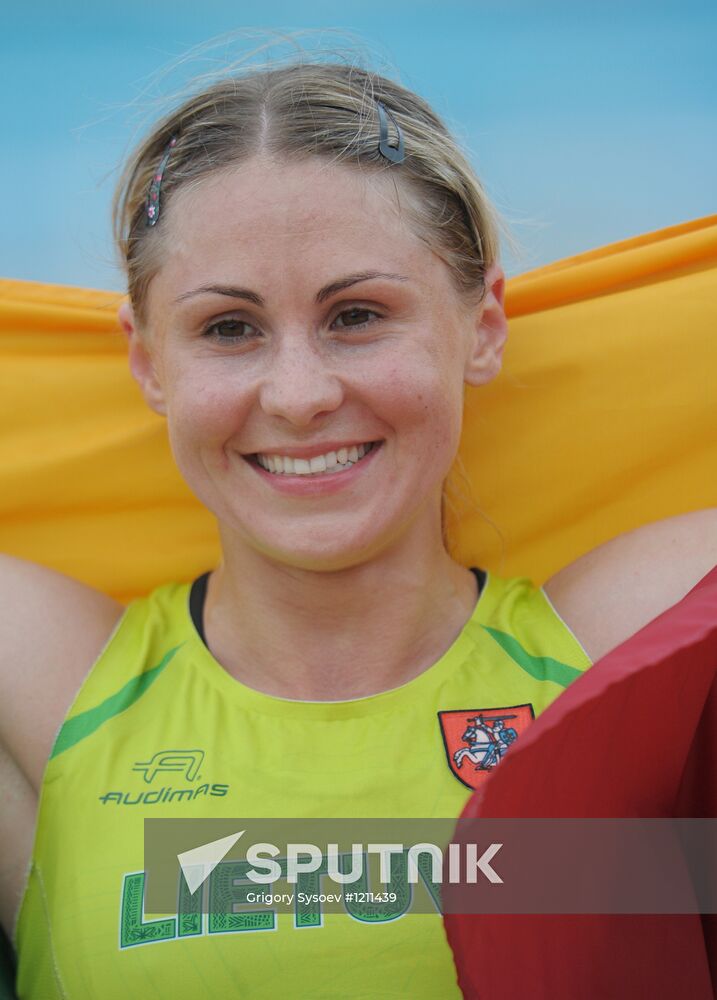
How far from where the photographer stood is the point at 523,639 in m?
1.70

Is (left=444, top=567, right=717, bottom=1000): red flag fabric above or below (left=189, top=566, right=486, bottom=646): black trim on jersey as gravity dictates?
below

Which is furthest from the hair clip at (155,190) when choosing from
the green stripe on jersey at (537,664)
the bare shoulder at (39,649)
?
the green stripe on jersey at (537,664)

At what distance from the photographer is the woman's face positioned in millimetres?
1509

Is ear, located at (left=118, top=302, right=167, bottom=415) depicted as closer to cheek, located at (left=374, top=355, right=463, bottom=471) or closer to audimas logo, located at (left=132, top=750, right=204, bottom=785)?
cheek, located at (left=374, top=355, right=463, bottom=471)

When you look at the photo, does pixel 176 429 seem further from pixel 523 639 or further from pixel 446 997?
pixel 446 997

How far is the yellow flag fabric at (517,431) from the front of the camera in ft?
6.74

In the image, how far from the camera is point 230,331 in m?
1.57

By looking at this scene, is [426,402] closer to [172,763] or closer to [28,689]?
[172,763]

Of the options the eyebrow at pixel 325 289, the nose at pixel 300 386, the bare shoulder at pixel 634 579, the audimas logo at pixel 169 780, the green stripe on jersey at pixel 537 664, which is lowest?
the audimas logo at pixel 169 780

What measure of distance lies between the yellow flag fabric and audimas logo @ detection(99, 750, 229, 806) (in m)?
0.61

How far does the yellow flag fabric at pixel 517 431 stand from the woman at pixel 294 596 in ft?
1.03

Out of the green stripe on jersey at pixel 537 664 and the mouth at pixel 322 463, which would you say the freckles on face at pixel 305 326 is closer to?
the mouth at pixel 322 463

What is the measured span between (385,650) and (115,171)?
0.92 metres

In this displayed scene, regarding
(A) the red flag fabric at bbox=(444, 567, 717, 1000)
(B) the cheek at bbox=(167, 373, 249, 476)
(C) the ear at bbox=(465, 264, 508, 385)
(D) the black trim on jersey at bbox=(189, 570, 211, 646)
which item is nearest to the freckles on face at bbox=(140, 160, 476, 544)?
(B) the cheek at bbox=(167, 373, 249, 476)
